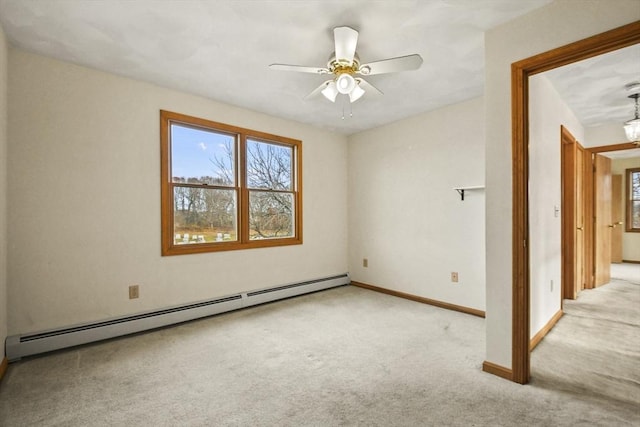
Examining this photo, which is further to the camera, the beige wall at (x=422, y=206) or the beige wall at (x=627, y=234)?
the beige wall at (x=627, y=234)

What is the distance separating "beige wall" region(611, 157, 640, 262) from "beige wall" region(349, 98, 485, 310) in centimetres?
627

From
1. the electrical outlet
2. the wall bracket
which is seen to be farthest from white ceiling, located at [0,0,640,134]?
the electrical outlet

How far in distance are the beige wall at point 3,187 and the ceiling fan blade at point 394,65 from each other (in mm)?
2669

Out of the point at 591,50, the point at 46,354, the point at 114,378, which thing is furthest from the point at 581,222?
the point at 46,354

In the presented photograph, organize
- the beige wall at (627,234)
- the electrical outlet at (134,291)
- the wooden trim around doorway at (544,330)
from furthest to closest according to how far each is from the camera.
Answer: the beige wall at (627,234) < the electrical outlet at (134,291) < the wooden trim around doorway at (544,330)

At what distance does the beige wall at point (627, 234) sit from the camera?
22.9ft

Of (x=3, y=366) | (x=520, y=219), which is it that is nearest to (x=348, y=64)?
(x=520, y=219)

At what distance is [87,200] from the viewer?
2.79 m

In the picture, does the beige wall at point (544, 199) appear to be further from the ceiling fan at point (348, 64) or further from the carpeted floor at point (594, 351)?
the ceiling fan at point (348, 64)

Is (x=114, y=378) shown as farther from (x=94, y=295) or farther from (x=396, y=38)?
(x=396, y=38)

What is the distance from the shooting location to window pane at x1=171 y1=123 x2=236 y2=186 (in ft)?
11.2

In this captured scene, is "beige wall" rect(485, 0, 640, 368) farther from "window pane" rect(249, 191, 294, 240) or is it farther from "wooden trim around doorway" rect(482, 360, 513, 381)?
"window pane" rect(249, 191, 294, 240)

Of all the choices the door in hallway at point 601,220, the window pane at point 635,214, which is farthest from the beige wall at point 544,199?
the window pane at point 635,214

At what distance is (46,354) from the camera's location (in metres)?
2.54
